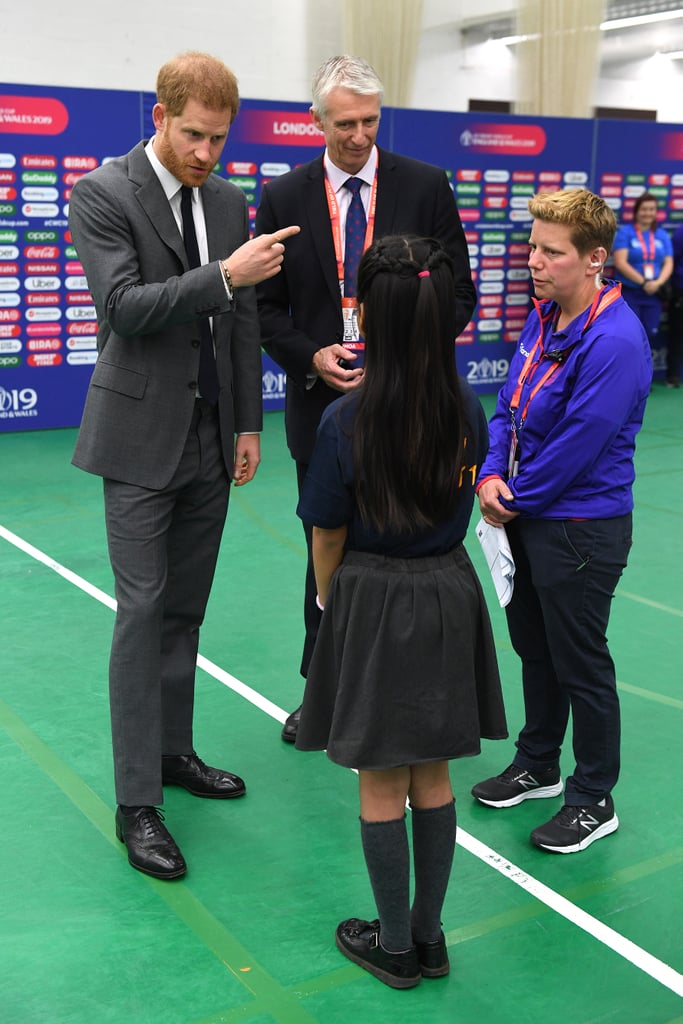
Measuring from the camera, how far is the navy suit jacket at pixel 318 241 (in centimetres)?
332

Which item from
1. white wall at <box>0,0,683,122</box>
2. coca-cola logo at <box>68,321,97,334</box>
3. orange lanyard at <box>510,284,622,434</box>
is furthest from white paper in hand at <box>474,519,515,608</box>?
white wall at <box>0,0,683,122</box>

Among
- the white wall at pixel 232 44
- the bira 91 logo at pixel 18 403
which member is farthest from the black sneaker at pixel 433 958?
the white wall at pixel 232 44

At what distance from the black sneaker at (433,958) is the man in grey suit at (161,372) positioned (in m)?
0.70

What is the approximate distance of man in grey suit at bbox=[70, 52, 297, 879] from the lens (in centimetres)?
269

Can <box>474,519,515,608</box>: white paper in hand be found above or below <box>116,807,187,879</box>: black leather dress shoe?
above

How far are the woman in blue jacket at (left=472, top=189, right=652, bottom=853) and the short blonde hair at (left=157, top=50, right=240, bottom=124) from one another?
82 centimetres

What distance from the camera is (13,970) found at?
2488 mm

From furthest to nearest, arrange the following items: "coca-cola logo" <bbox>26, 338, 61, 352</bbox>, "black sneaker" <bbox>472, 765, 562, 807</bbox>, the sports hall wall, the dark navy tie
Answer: "coca-cola logo" <bbox>26, 338, 61, 352</bbox> → the sports hall wall → "black sneaker" <bbox>472, 765, 562, 807</bbox> → the dark navy tie

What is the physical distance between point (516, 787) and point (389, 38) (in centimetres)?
1161

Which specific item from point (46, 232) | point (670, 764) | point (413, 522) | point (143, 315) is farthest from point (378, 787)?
point (46, 232)

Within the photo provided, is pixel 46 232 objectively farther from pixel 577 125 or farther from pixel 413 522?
pixel 413 522

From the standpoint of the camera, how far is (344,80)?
3068mm

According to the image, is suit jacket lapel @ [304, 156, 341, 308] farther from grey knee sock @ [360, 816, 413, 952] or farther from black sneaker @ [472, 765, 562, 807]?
grey knee sock @ [360, 816, 413, 952]

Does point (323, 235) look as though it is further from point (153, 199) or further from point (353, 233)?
point (153, 199)
